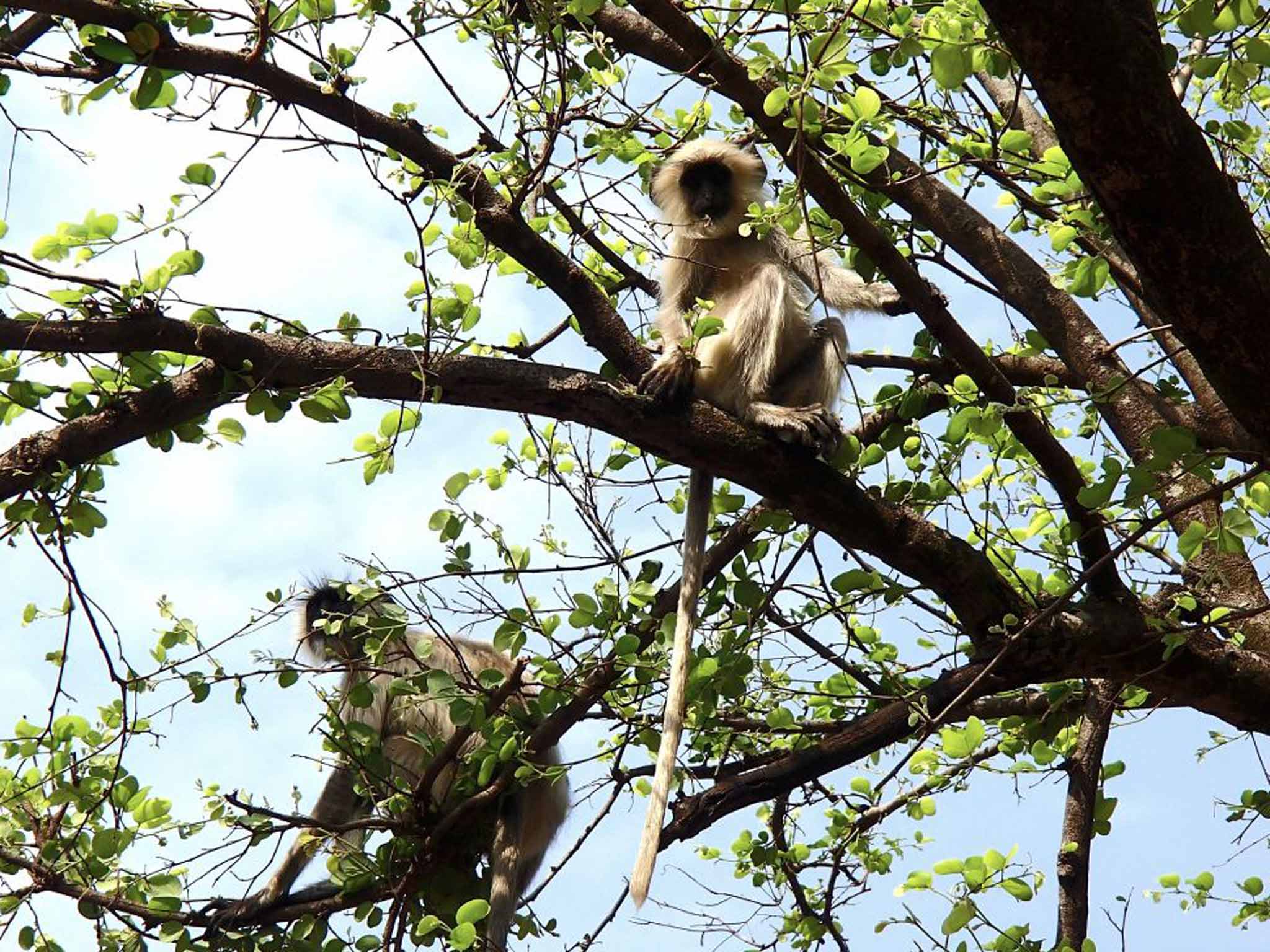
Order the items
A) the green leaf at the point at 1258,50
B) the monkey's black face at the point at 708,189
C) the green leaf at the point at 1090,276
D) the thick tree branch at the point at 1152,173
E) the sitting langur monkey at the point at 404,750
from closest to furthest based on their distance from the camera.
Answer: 1. the thick tree branch at the point at 1152,173
2. the green leaf at the point at 1258,50
3. the green leaf at the point at 1090,276
4. the sitting langur monkey at the point at 404,750
5. the monkey's black face at the point at 708,189

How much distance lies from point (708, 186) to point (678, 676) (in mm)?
2258

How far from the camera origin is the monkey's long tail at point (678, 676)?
123 inches

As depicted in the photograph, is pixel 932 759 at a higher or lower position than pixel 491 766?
higher

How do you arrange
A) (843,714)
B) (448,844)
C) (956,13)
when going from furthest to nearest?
(843,714) < (448,844) < (956,13)

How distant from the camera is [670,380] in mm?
3328

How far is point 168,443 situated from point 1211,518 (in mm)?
2766

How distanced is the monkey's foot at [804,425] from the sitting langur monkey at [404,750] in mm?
1156

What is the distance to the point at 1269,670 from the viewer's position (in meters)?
3.64

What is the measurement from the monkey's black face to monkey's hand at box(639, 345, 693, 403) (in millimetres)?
1590

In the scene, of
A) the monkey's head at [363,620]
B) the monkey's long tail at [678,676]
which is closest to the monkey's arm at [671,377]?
the monkey's long tail at [678,676]

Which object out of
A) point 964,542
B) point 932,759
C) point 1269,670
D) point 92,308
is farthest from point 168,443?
point 1269,670

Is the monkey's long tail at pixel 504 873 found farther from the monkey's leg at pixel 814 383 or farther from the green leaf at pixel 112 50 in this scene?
the green leaf at pixel 112 50

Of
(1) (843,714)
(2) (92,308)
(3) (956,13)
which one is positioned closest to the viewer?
(2) (92,308)

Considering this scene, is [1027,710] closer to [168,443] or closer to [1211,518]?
[1211,518]
